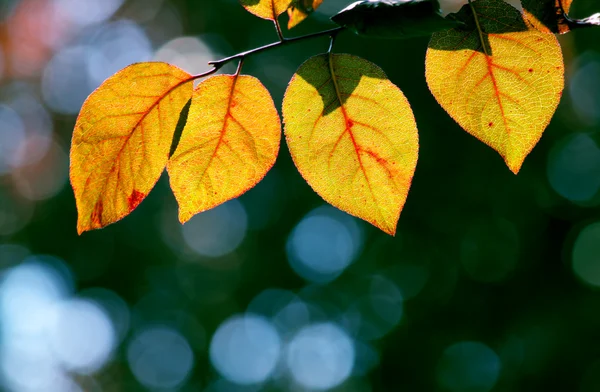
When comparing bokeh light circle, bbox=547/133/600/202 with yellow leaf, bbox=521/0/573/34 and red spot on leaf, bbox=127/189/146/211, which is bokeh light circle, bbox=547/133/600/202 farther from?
red spot on leaf, bbox=127/189/146/211

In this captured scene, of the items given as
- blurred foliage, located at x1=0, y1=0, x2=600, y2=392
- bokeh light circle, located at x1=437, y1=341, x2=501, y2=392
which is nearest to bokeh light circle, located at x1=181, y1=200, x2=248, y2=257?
blurred foliage, located at x1=0, y1=0, x2=600, y2=392

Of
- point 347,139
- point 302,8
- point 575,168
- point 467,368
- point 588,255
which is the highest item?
point 302,8

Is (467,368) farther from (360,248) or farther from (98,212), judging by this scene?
(98,212)

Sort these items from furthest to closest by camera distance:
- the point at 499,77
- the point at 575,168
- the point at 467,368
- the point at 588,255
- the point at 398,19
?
the point at 467,368
the point at 588,255
the point at 575,168
the point at 499,77
the point at 398,19

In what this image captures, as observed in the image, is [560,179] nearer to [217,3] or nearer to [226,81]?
[217,3]

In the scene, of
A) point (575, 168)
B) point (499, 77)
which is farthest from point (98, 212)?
point (575, 168)
